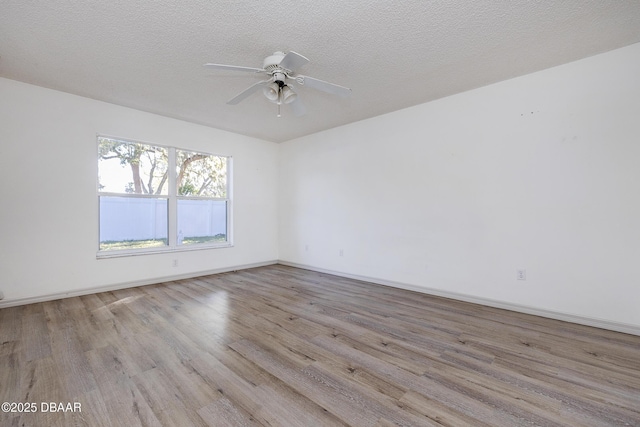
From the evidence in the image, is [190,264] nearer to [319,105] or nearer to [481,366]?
[319,105]

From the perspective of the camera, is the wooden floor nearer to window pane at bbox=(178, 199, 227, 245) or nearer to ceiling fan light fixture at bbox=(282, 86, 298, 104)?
window pane at bbox=(178, 199, 227, 245)

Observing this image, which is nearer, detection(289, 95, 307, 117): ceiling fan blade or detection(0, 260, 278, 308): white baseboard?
detection(289, 95, 307, 117): ceiling fan blade

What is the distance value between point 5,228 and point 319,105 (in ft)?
13.7

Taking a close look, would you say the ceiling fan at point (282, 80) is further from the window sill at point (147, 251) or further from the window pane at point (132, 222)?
the window sill at point (147, 251)

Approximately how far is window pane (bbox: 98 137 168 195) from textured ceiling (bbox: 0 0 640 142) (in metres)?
0.83

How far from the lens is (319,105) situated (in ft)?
12.5

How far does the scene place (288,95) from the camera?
8.73 feet

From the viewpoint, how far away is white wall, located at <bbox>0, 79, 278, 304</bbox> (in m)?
3.15

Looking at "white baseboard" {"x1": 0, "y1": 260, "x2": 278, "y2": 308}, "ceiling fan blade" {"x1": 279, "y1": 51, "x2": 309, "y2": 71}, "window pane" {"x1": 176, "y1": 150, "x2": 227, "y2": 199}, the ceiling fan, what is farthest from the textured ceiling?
"white baseboard" {"x1": 0, "y1": 260, "x2": 278, "y2": 308}

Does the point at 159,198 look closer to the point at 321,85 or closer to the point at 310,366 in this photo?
the point at 321,85

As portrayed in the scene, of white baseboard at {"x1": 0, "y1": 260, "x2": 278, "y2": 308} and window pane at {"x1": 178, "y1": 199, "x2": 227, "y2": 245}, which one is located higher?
window pane at {"x1": 178, "y1": 199, "x2": 227, "y2": 245}

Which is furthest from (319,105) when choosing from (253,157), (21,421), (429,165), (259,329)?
(21,421)

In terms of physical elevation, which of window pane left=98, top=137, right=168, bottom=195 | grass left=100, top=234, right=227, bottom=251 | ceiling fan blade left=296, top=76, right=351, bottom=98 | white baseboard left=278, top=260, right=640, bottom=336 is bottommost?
white baseboard left=278, top=260, right=640, bottom=336

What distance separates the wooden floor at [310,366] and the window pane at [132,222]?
3.43ft
